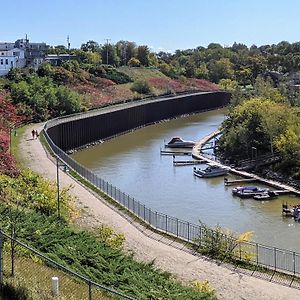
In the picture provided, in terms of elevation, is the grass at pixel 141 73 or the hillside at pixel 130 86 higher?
the grass at pixel 141 73

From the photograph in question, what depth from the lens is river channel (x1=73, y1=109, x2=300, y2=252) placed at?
34406mm

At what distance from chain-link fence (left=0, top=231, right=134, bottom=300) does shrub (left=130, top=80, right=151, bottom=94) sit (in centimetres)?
8594

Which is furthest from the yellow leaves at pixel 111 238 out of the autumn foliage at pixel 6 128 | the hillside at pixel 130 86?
the hillside at pixel 130 86

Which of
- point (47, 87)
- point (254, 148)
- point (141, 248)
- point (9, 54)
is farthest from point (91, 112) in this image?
point (141, 248)

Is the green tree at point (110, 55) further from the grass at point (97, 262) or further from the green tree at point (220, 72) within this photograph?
the grass at point (97, 262)

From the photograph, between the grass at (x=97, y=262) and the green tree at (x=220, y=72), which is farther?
the green tree at (x=220, y=72)

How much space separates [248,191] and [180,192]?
5167 mm

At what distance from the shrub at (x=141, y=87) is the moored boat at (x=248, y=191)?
60793 mm

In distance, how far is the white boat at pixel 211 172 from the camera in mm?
49500

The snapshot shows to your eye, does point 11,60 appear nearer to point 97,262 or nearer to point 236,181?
point 236,181

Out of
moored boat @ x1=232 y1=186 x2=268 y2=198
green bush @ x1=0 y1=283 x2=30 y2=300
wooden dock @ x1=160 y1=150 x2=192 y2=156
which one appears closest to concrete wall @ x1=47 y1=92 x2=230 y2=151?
wooden dock @ x1=160 y1=150 x2=192 y2=156

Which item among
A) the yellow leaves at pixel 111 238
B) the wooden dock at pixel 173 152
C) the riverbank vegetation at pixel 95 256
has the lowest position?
the wooden dock at pixel 173 152

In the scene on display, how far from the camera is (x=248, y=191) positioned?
138ft

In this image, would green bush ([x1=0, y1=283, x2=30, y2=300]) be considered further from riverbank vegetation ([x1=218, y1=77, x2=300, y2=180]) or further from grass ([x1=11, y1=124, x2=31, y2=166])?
riverbank vegetation ([x1=218, y1=77, x2=300, y2=180])
